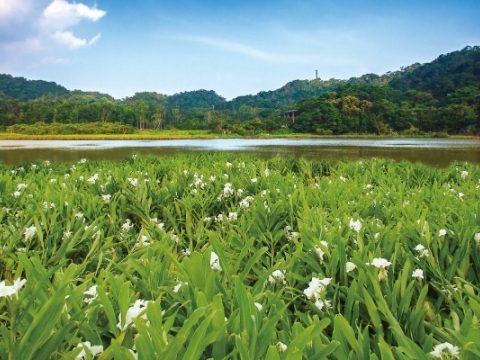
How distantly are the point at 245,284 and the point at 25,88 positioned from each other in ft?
466

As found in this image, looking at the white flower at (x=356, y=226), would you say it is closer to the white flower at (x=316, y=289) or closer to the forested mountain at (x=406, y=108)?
the white flower at (x=316, y=289)

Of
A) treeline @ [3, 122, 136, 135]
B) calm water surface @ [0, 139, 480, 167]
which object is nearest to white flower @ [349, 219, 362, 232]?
calm water surface @ [0, 139, 480, 167]

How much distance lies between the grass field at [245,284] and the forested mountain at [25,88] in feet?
428

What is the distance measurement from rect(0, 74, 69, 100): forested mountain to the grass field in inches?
5136

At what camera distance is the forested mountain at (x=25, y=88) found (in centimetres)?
11781

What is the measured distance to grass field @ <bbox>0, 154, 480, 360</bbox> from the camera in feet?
2.97

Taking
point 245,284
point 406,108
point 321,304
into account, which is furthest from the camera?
point 406,108

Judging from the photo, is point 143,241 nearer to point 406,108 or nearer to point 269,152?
point 269,152

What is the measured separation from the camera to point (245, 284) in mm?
1702

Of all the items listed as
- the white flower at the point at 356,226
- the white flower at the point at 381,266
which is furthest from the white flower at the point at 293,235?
the white flower at the point at 381,266

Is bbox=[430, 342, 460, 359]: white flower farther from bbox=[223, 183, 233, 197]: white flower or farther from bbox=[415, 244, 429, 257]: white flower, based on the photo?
bbox=[223, 183, 233, 197]: white flower

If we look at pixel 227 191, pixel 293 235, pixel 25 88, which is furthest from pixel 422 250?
pixel 25 88

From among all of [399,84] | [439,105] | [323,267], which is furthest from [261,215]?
[399,84]

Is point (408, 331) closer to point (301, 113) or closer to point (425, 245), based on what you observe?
point (425, 245)
